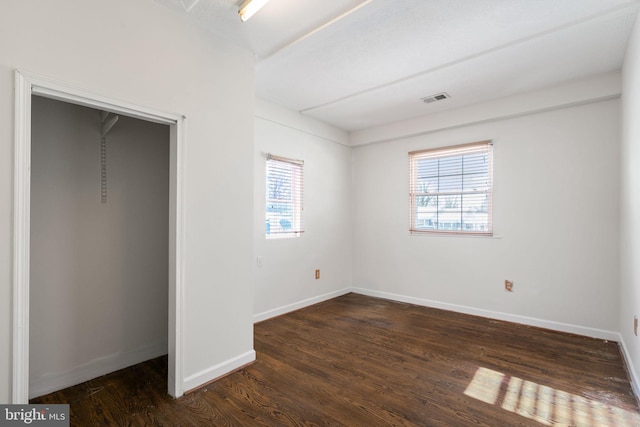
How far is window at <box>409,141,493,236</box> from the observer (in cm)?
404

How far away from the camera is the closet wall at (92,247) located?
226 cm

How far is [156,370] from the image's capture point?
2.60 meters

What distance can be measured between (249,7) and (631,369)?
3844 millimetres

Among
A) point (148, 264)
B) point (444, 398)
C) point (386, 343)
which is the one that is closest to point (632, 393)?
point (444, 398)

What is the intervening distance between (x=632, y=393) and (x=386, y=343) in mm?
1797

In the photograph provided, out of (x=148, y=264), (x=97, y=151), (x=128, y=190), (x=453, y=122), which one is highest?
(x=453, y=122)

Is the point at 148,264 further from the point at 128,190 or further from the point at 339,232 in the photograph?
the point at 339,232

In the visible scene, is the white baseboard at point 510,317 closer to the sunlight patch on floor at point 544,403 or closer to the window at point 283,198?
the sunlight patch on floor at point 544,403

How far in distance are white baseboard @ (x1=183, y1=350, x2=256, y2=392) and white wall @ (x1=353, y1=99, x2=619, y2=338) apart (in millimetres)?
2740

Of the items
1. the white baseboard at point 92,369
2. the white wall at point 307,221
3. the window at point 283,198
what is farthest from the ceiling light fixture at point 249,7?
the white baseboard at point 92,369

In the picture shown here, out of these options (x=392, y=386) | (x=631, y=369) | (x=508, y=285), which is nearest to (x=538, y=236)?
(x=508, y=285)

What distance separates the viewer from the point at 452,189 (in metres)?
4.29

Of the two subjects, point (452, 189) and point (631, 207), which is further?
point (452, 189)

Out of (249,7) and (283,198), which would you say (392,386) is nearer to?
(283,198)
